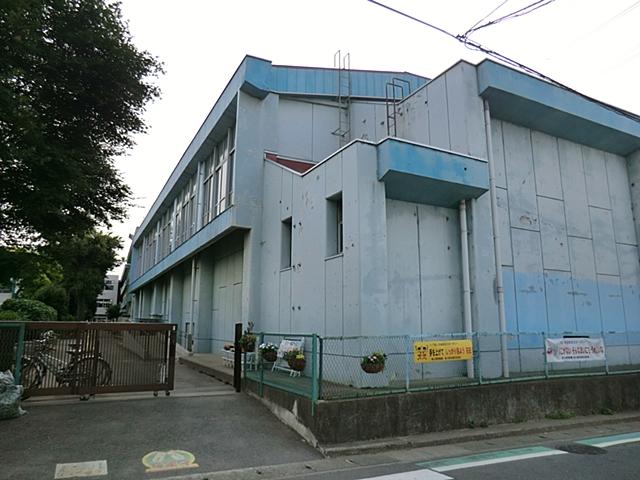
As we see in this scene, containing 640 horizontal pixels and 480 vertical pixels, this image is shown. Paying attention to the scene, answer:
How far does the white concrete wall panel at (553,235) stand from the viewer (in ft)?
40.1

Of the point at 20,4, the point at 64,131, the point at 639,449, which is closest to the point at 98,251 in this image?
the point at 64,131

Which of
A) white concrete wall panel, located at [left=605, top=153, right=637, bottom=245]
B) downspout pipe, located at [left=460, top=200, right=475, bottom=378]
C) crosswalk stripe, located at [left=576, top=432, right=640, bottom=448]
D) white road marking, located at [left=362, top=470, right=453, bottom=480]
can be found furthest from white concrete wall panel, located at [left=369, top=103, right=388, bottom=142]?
white road marking, located at [left=362, top=470, right=453, bottom=480]

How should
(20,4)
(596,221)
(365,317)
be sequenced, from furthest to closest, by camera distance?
1. (596,221)
2. (365,317)
3. (20,4)

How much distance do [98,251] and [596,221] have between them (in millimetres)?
44090

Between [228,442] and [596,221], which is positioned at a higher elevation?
[596,221]

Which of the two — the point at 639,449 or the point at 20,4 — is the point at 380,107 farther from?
the point at 639,449

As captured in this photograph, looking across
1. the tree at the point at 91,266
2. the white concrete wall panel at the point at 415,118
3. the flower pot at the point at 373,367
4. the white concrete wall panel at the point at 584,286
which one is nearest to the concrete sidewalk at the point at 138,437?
the flower pot at the point at 373,367

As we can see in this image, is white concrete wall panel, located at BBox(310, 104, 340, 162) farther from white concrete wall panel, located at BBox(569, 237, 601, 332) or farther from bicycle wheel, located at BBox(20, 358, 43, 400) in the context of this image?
bicycle wheel, located at BBox(20, 358, 43, 400)

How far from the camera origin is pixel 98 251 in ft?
146

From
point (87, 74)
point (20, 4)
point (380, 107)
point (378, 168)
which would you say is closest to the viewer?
point (20, 4)

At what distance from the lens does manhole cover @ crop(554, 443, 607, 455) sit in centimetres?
668

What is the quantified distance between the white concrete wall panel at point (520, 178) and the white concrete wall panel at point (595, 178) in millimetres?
2683

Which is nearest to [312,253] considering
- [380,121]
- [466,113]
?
[466,113]

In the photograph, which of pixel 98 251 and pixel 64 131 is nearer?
pixel 64 131
